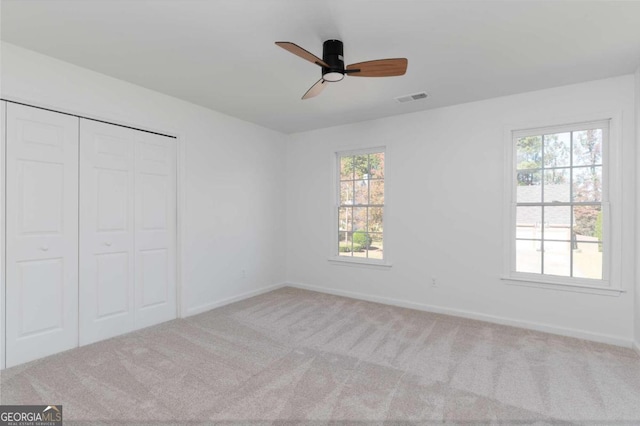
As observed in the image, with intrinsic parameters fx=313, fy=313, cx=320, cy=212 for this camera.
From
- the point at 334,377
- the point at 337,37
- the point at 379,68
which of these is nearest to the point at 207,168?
the point at 337,37

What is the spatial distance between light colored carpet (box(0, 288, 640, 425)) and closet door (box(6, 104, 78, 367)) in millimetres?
280

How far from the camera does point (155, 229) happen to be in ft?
12.2

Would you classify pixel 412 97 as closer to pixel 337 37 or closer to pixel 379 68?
pixel 379 68

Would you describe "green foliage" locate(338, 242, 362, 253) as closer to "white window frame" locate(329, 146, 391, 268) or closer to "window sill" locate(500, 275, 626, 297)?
"white window frame" locate(329, 146, 391, 268)

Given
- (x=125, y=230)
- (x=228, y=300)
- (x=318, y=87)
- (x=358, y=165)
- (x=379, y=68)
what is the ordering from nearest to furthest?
1. (x=379, y=68)
2. (x=318, y=87)
3. (x=125, y=230)
4. (x=228, y=300)
5. (x=358, y=165)

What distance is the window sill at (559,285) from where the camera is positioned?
3.22 meters

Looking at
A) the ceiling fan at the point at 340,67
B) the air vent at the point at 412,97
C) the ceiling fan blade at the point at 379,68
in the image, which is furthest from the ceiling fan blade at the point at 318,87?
the air vent at the point at 412,97

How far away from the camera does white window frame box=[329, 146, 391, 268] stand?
181 inches

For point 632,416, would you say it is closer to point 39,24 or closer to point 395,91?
point 395,91

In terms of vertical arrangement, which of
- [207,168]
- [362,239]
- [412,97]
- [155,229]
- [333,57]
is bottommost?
[362,239]

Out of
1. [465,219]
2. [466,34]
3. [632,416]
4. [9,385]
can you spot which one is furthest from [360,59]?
[9,385]

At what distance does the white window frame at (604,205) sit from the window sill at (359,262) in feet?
5.17

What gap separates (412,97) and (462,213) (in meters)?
1.59

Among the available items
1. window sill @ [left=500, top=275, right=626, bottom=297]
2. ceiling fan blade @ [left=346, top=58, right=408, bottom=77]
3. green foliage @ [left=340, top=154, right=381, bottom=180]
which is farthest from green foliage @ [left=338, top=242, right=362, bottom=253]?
ceiling fan blade @ [left=346, top=58, right=408, bottom=77]
